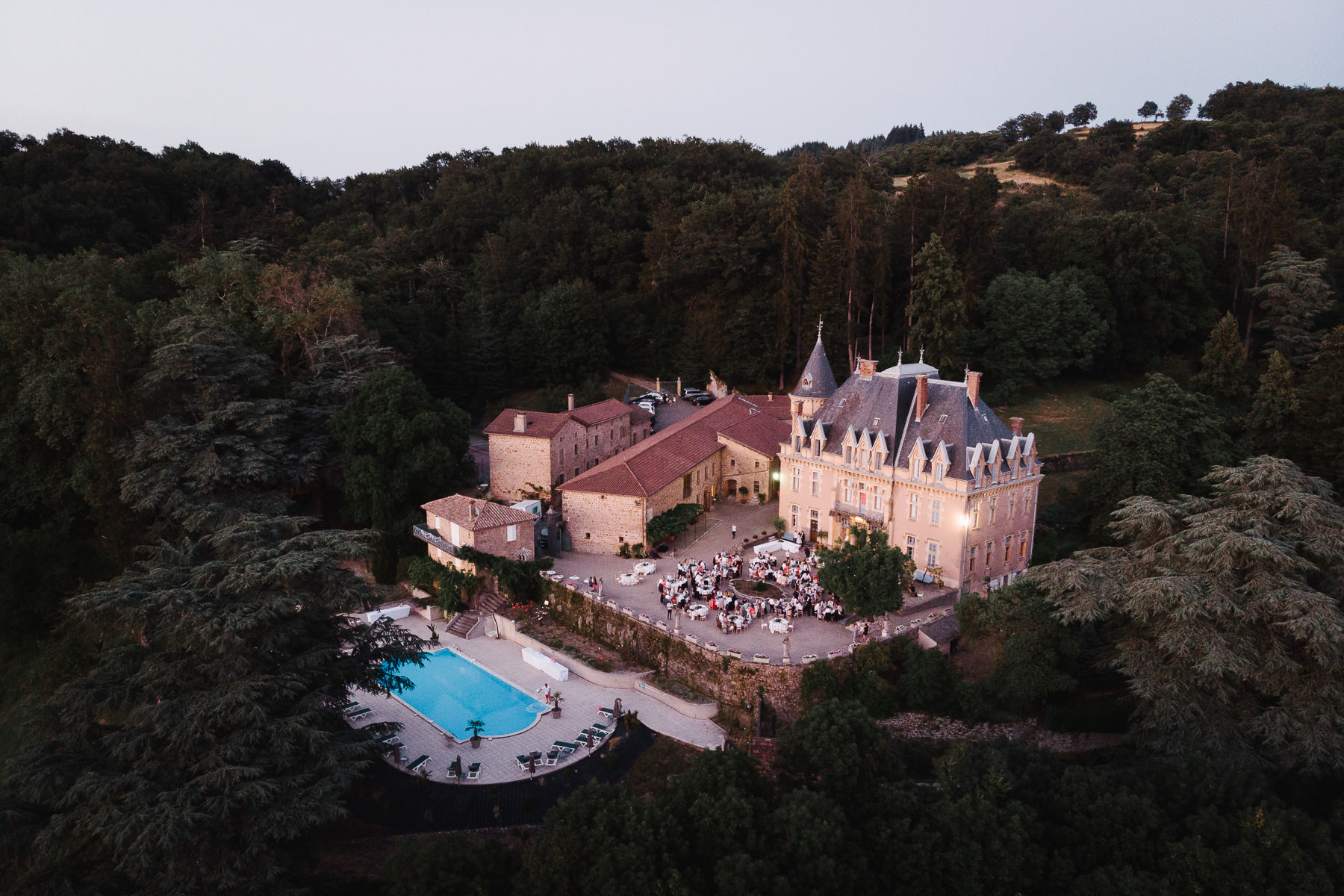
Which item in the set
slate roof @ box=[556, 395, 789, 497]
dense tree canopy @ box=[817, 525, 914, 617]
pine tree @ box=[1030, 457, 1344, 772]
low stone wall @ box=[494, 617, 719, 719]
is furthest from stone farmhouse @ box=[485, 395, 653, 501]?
pine tree @ box=[1030, 457, 1344, 772]

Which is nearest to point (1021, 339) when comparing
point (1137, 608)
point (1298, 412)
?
point (1298, 412)

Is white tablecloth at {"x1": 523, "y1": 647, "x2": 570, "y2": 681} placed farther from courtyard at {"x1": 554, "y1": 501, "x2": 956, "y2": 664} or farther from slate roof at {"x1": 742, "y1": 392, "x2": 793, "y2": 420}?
slate roof at {"x1": 742, "y1": 392, "x2": 793, "y2": 420}

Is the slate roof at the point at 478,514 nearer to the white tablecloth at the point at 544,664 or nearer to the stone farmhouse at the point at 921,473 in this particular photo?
the white tablecloth at the point at 544,664

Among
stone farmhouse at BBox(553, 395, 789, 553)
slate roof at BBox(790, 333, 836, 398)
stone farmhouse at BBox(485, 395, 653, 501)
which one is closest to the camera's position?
stone farmhouse at BBox(553, 395, 789, 553)

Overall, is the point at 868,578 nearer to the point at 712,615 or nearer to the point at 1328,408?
the point at 712,615

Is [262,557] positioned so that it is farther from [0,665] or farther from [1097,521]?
[1097,521]

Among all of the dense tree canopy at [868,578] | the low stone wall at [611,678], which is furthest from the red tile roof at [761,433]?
the low stone wall at [611,678]
